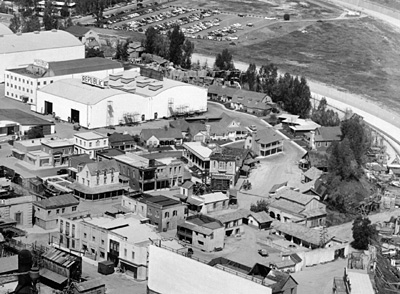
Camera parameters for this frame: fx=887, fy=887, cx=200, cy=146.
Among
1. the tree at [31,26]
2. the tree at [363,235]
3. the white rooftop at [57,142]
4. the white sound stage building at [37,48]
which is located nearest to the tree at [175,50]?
the white sound stage building at [37,48]

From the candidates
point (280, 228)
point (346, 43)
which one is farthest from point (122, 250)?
point (346, 43)

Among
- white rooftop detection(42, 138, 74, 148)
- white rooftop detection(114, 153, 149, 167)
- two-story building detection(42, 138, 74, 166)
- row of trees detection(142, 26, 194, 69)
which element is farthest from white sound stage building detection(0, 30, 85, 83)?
white rooftop detection(114, 153, 149, 167)

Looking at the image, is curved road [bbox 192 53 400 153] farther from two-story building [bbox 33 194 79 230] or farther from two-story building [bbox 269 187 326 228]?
two-story building [bbox 33 194 79 230]

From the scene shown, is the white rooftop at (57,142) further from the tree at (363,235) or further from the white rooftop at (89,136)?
the tree at (363,235)

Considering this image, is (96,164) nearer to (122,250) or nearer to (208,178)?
(208,178)

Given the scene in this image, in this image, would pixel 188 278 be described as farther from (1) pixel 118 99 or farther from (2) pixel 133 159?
(1) pixel 118 99
